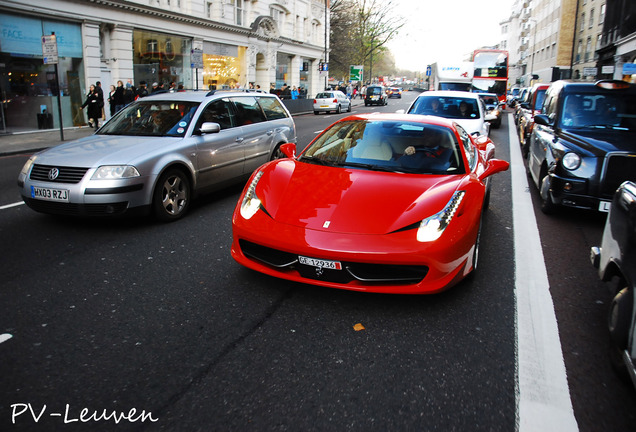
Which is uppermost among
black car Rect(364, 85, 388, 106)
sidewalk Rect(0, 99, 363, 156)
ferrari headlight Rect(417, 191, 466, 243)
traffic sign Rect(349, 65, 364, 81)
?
traffic sign Rect(349, 65, 364, 81)

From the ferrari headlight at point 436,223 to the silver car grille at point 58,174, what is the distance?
12.2ft

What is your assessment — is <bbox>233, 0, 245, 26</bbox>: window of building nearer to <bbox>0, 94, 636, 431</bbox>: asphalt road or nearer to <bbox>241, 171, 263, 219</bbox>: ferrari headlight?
<bbox>0, 94, 636, 431</bbox>: asphalt road

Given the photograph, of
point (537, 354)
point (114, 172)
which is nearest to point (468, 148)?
A: point (537, 354)

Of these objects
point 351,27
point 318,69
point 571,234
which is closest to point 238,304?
point 571,234

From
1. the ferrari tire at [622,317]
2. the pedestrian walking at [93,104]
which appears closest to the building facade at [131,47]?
the pedestrian walking at [93,104]

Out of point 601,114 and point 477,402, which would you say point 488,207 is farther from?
point 477,402

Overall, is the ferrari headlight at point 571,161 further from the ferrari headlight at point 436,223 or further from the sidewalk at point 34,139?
the sidewalk at point 34,139

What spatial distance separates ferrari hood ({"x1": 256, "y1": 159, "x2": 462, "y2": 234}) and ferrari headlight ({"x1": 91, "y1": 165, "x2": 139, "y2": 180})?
5.98 feet

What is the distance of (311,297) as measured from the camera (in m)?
3.84

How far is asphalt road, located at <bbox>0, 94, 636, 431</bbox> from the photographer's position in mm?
2469

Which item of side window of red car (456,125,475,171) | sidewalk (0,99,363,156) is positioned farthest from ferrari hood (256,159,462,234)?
sidewalk (0,99,363,156)

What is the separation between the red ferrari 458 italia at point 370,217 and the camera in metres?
3.50

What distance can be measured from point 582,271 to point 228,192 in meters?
5.10

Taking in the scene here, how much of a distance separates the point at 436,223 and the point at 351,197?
686mm
